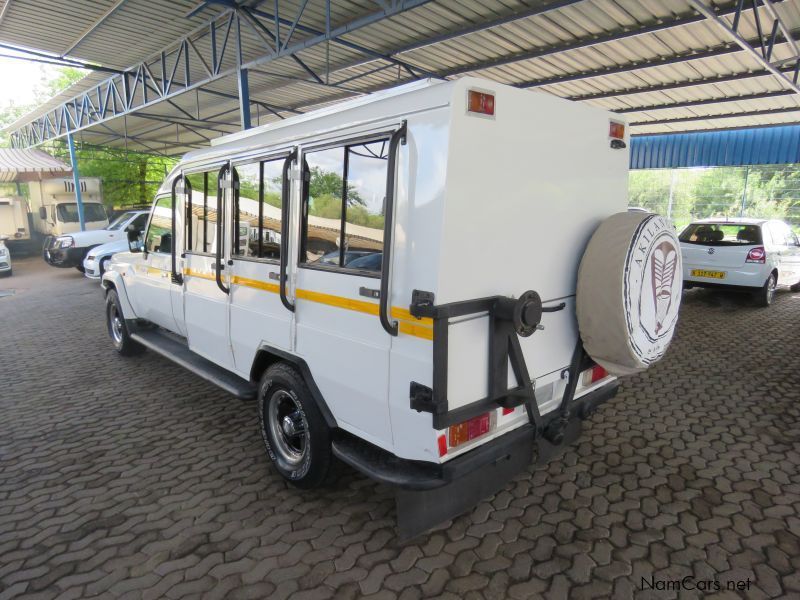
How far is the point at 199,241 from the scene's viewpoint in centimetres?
431

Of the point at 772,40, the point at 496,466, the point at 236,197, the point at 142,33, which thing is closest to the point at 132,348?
the point at 236,197

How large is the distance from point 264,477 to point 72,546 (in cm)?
118

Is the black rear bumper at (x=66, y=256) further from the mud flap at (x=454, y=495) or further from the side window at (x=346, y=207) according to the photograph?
the mud flap at (x=454, y=495)

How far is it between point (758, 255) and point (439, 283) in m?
8.88

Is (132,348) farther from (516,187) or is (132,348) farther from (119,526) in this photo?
(516,187)

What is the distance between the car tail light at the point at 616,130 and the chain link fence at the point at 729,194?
25.3 metres

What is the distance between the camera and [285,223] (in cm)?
314

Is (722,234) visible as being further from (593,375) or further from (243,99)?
(243,99)

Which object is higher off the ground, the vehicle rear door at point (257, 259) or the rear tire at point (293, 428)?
the vehicle rear door at point (257, 259)

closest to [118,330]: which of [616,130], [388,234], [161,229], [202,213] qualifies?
[161,229]

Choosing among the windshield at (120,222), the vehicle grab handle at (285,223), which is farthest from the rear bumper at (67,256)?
the vehicle grab handle at (285,223)

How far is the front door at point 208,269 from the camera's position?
387cm

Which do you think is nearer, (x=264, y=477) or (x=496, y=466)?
(x=496, y=466)

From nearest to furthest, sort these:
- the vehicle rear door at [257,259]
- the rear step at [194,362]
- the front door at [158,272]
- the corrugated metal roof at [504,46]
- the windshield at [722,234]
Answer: the vehicle rear door at [257,259] → the rear step at [194,362] → the front door at [158,272] → the corrugated metal roof at [504,46] → the windshield at [722,234]
